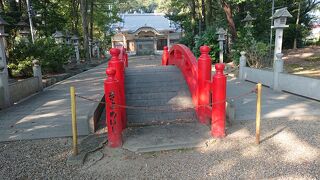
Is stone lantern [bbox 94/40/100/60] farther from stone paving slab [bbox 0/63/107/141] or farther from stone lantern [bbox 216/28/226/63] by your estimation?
stone paving slab [bbox 0/63/107/141]

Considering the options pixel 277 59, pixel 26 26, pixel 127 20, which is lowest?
pixel 277 59

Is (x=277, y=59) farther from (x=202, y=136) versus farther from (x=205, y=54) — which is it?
(x=202, y=136)

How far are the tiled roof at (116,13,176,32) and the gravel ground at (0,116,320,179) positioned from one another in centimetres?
4013

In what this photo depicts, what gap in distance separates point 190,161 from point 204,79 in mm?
1925

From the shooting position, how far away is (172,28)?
143 feet

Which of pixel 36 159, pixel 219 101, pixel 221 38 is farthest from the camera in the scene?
pixel 221 38

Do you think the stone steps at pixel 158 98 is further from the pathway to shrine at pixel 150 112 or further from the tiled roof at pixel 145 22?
the tiled roof at pixel 145 22

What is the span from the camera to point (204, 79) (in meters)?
5.52

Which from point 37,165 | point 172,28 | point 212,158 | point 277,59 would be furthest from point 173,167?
point 172,28

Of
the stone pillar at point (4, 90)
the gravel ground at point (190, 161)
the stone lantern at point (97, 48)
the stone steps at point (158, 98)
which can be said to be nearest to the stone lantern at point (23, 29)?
the stone pillar at point (4, 90)

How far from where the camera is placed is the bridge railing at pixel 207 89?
4.81 meters

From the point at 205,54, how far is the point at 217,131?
1.54 meters

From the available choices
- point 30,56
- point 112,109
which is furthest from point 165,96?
point 30,56

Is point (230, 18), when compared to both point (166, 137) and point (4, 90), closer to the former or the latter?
point (4, 90)
